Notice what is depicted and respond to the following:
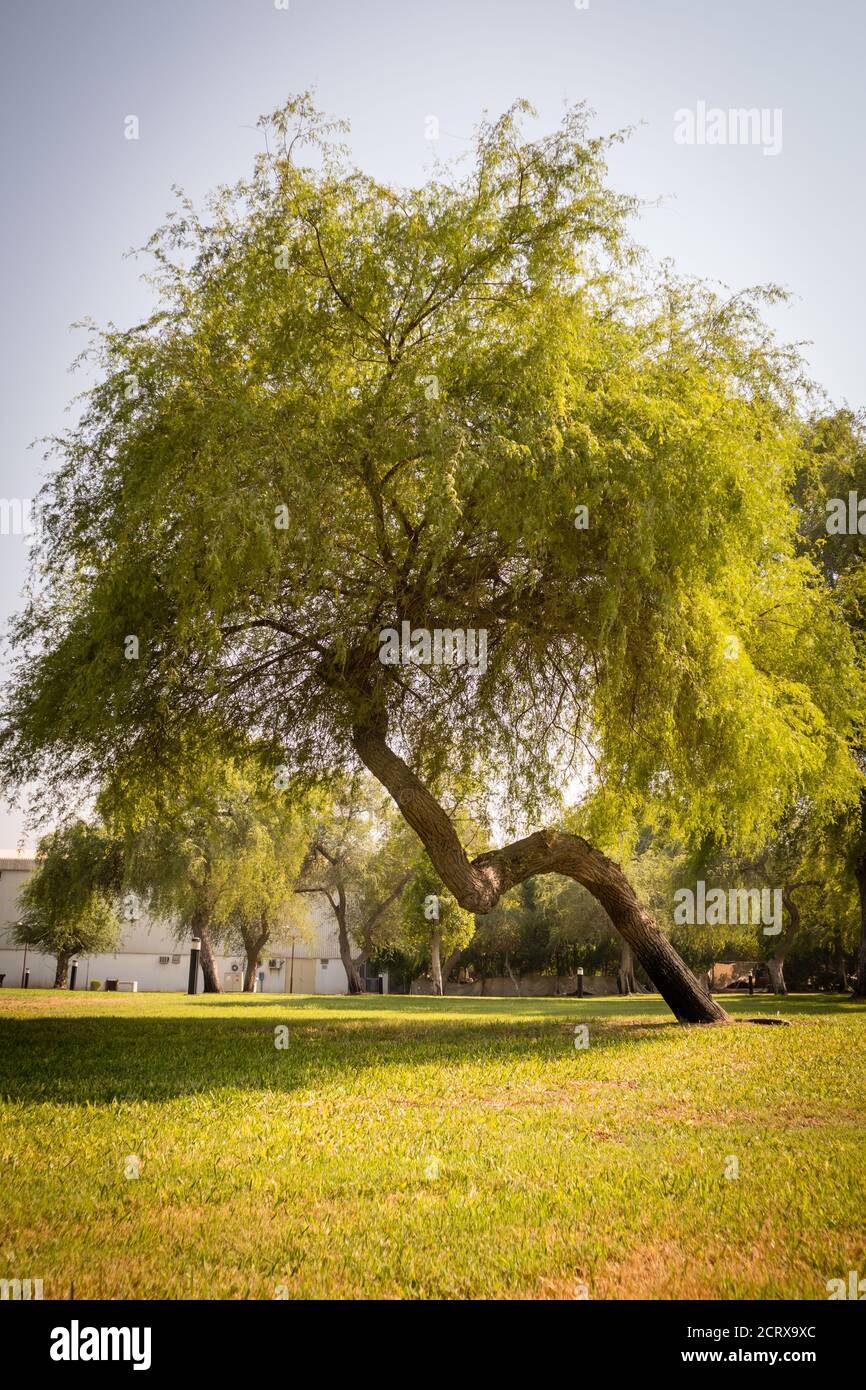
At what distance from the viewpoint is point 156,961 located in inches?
2346

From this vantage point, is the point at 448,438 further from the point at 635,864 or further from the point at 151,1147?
the point at 635,864

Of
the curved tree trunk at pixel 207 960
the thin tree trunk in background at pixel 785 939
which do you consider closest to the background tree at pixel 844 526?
the thin tree trunk in background at pixel 785 939

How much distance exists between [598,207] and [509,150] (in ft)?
4.13

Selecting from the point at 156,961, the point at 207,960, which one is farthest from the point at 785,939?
the point at 156,961

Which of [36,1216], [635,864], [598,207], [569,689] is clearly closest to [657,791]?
[569,689]

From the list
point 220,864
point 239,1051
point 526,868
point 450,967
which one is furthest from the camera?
point 450,967

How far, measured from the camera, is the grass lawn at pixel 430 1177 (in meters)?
3.89

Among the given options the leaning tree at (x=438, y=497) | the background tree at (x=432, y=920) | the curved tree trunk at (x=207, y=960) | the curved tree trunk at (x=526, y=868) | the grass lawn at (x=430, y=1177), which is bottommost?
the curved tree trunk at (x=207, y=960)

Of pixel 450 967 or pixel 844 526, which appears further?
pixel 450 967

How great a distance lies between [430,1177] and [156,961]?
59.0m

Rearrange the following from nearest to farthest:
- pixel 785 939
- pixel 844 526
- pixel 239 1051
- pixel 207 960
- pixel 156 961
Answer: pixel 239 1051 < pixel 844 526 < pixel 785 939 < pixel 207 960 < pixel 156 961

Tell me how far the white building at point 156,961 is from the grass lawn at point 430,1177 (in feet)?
141

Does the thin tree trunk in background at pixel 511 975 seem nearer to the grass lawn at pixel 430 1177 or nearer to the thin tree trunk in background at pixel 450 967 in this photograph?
the thin tree trunk in background at pixel 450 967

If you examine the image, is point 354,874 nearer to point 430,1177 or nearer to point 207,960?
point 207,960
